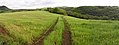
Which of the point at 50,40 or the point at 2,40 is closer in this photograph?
the point at 2,40

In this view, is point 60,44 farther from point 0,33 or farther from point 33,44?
point 0,33

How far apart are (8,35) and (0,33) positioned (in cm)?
128

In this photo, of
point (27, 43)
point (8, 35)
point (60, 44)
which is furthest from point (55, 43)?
point (8, 35)

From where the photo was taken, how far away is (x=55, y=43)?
33125 millimetres

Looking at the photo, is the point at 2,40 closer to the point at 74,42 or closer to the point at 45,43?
the point at 45,43

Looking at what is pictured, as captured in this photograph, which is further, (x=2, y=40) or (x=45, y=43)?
(x=45, y=43)

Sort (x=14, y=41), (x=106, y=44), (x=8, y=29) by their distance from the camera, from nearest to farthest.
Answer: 1. (x=14, y=41)
2. (x=106, y=44)
3. (x=8, y=29)

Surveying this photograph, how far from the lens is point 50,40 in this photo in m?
34.5

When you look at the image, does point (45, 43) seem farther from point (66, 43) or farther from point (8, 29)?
point (8, 29)

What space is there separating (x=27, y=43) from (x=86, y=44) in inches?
302

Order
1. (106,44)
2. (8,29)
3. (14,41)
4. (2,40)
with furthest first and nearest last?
(8,29) < (106,44) < (14,41) < (2,40)

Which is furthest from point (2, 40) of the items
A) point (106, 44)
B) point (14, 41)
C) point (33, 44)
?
point (106, 44)

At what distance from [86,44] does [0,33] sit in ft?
36.2

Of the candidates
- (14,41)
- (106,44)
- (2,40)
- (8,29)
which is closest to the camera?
(2,40)
